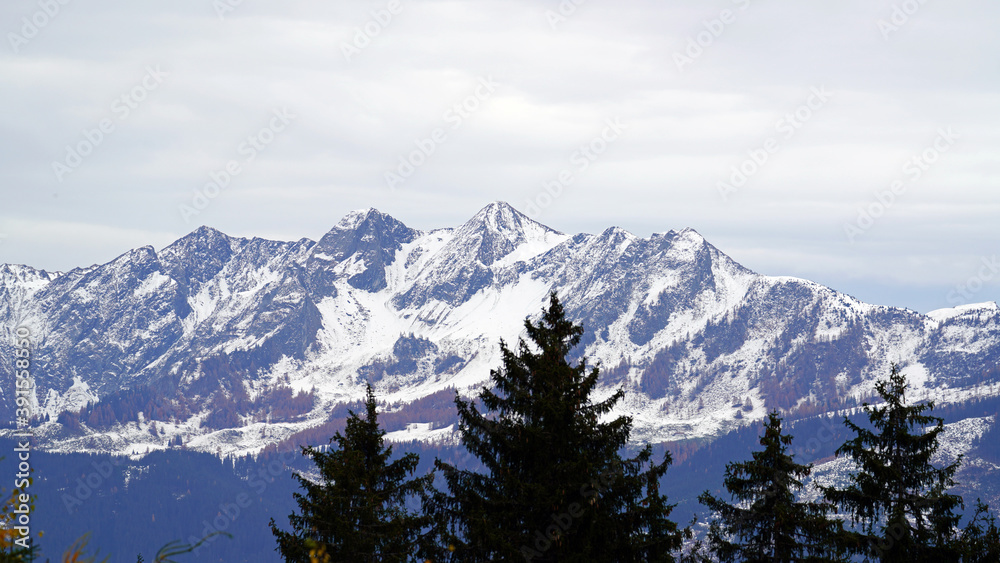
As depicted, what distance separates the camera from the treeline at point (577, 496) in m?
29.7

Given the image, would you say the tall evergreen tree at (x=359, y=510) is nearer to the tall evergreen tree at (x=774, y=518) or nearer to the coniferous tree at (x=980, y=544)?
the tall evergreen tree at (x=774, y=518)

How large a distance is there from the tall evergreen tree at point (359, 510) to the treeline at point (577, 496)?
6 centimetres

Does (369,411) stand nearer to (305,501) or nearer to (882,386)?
(305,501)

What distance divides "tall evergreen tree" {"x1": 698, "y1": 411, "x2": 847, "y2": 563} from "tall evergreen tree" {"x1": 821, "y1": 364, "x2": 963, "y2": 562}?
128 centimetres

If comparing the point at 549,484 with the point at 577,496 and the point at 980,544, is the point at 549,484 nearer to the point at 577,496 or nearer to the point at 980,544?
the point at 577,496

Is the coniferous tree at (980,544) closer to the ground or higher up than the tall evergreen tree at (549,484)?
closer to the ground

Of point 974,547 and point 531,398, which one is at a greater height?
point 531,398

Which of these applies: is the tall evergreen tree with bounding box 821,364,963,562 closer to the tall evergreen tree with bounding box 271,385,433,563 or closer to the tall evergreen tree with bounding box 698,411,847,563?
the tall evergreen tree with bounding box 698,411,847,563

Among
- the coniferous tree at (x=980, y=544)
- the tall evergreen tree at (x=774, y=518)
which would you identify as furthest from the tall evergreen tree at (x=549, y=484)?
the coniferous tree at (x=980, y=544)

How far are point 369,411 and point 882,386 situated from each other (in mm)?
20453

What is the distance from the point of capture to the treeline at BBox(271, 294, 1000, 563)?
1170 inches

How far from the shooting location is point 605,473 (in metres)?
29.5

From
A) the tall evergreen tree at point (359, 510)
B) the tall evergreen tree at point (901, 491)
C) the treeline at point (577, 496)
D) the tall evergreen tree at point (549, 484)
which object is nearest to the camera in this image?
the tall evergreen tree at point (549, 484)

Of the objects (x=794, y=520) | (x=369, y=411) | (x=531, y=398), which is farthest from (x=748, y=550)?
(x=369, y=411)
